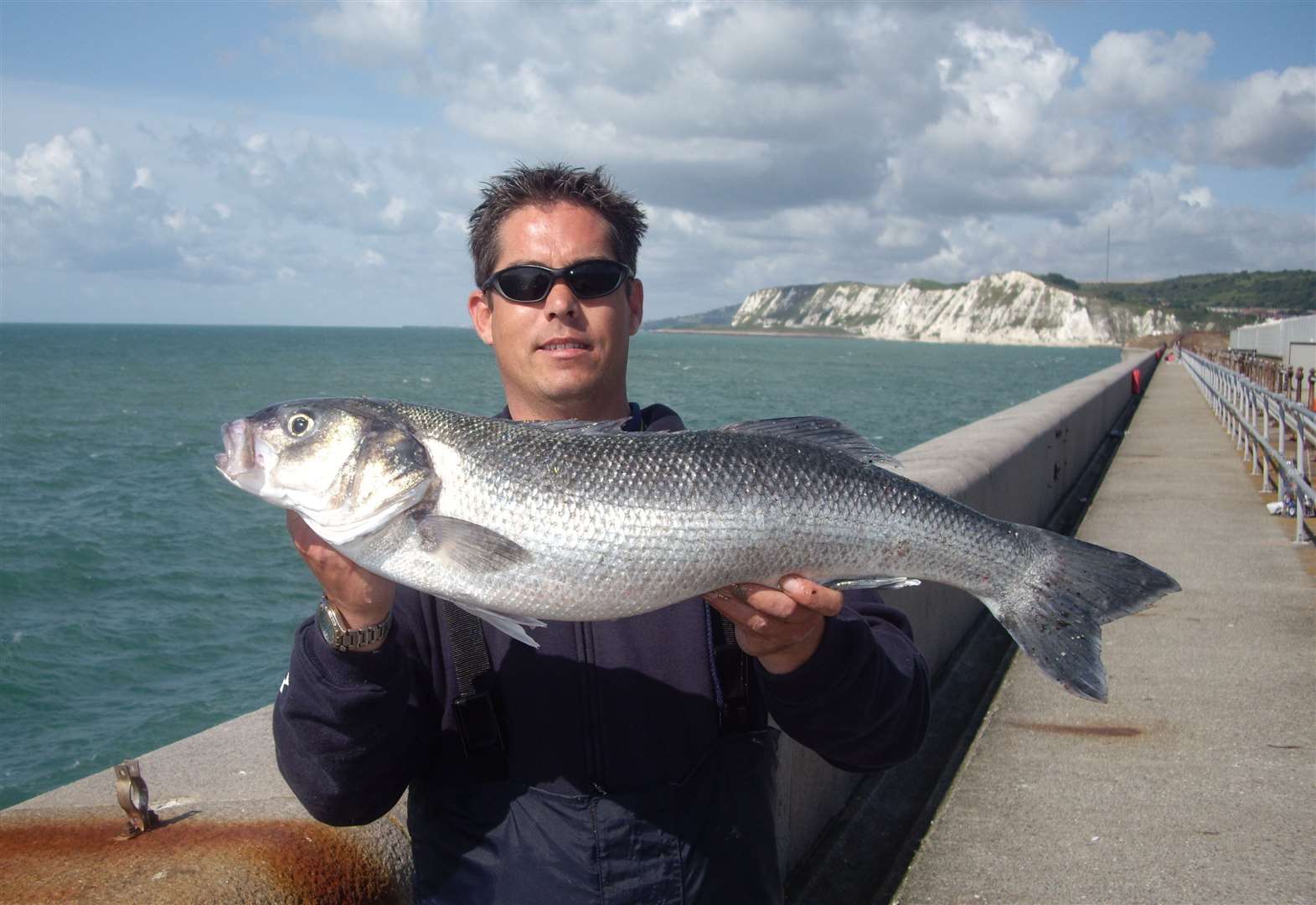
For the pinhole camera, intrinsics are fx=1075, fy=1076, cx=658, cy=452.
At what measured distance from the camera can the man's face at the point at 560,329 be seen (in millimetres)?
3482

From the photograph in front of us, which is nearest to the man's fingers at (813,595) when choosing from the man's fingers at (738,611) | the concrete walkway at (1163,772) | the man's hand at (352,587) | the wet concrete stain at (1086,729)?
the man's fingers at (738,611)

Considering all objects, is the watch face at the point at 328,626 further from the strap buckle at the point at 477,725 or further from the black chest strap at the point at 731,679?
the black chest strap at the point at 731,679

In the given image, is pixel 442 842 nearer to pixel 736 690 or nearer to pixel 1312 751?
pixel 736 690

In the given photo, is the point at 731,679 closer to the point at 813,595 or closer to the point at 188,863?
the point at 813,595

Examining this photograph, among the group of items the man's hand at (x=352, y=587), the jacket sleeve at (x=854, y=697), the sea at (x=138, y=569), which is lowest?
the sea at (x=138, y=569)

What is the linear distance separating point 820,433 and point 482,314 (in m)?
1.34

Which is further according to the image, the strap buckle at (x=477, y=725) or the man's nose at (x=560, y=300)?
the man's nose at (x=560, y=300)

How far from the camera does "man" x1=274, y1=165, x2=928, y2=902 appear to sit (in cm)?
275

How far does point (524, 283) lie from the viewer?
11.6 feet

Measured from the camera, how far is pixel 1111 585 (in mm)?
3404

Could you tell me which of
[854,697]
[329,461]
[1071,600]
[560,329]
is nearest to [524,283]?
[560,329]

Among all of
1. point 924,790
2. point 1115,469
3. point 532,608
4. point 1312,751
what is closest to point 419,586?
point 532,608

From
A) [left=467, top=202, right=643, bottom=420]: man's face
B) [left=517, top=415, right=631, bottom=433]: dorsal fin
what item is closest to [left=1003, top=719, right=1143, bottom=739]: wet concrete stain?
[left=467, top=202, right=643, bottom=420]: man's face

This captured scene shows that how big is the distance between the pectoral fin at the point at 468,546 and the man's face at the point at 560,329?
2.49 ft
